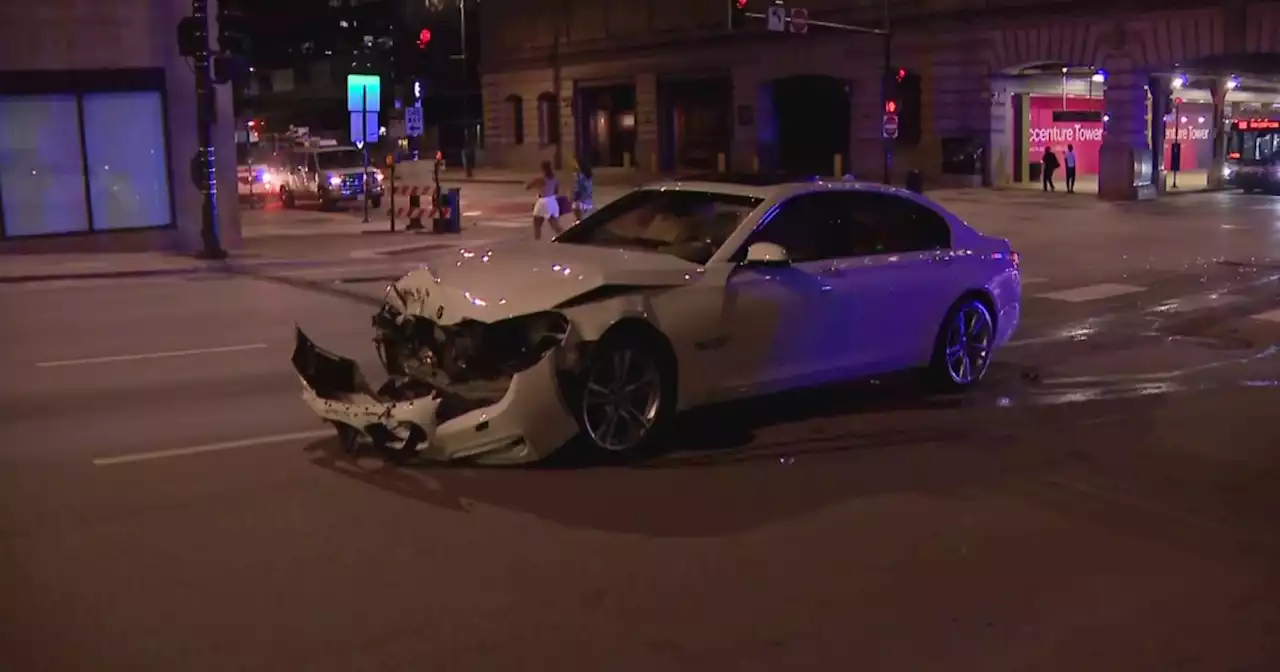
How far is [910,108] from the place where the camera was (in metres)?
51.0

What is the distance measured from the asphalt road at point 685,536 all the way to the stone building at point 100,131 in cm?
1389

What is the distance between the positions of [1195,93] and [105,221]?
1694 inches

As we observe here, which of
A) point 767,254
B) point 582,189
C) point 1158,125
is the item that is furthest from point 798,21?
point 767,254

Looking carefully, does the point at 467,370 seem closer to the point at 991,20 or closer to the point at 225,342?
the point at 225,342

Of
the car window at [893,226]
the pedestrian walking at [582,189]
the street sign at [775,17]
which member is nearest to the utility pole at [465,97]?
the street sign at [775,17]

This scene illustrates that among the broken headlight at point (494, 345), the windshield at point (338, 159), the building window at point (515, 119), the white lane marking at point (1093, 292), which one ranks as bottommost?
the white lane marking at point (1093, 292)

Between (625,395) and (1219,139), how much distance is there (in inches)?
1718

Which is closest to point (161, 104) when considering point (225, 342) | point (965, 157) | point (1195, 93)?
point (225, 342)

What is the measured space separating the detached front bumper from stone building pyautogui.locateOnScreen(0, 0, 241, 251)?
18.3 m

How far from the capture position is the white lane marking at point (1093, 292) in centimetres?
1672

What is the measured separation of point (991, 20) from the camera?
155ft

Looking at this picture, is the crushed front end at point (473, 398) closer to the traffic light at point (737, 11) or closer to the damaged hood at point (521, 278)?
the damaged hood at point (521, 278)

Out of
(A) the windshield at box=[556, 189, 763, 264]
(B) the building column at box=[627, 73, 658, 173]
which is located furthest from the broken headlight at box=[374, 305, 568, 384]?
(B) the building column at box=[627, 73, 658, 173]

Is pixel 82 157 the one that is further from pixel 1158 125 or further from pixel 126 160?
pixel 1158 125
